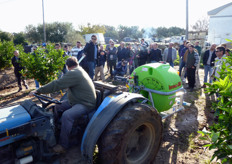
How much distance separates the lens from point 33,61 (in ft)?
16.6

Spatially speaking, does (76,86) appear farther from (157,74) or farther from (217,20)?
(217,20)

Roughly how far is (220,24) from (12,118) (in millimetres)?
24740

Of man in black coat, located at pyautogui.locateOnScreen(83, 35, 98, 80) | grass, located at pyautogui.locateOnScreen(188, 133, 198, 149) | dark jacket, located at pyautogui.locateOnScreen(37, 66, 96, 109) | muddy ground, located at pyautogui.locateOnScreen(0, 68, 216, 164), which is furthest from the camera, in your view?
man in black coat, located at pyautogui.locateOnScreen(83, 35, 98, 80)

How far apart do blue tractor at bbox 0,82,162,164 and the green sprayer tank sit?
109 centimetres

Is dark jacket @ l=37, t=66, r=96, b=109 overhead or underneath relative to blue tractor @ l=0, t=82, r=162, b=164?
overhead

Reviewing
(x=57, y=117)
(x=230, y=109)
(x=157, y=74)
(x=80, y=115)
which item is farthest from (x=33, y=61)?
(x=230, y=109)

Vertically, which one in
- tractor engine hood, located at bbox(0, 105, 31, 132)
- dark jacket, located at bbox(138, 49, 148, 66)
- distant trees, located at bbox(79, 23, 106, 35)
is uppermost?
distant trees, located at bbox(79, 23, 106, 35)

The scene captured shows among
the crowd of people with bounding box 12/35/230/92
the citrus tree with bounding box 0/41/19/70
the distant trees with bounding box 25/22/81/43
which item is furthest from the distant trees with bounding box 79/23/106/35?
the crowd of people with bounding box 12/35/230/92

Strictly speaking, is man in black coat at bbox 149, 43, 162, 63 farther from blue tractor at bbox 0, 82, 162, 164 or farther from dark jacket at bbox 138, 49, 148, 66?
blue tractor at bbox 0, 82, 162, 164

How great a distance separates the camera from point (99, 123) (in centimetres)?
246

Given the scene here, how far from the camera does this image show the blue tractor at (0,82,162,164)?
2340 mm

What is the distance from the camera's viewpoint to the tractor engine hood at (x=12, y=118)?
2.34 m

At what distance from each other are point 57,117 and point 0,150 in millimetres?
969

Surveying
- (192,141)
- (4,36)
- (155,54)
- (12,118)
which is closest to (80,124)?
(12,118)
